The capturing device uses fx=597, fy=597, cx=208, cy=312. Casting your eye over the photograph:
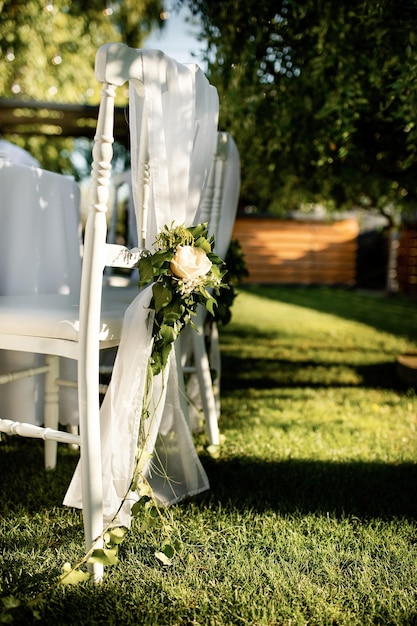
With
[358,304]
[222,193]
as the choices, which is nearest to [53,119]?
[358,304]

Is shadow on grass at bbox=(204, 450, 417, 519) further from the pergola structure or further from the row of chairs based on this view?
the pergola structure

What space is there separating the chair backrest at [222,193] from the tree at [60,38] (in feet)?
16.6

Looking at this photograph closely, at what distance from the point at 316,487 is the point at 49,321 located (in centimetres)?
116

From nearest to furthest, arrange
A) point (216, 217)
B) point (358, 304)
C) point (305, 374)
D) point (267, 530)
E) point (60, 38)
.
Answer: point (267, 530)
point (216, 217)
point (305, 374)
point (60, 38)
point (358, 304)

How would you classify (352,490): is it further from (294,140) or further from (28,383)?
(294,140)

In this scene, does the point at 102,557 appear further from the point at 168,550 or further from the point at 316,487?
the point at 316,487

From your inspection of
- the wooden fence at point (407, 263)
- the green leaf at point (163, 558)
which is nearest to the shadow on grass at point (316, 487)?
the green leaf at point (163, 558)

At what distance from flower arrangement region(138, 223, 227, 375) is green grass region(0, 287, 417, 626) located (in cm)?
55

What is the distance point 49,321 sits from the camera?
1.58m

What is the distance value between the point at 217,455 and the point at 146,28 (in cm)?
735

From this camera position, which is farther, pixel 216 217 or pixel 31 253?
pixel 216 217

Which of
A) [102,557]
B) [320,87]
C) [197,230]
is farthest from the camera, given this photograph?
[320,87]

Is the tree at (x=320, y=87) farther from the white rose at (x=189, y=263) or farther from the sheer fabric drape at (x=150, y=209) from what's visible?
the white rose at (x=189, y=263)

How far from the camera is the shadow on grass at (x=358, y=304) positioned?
6711mm
